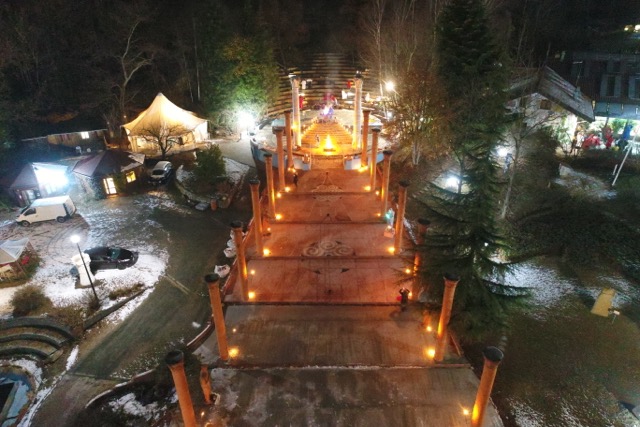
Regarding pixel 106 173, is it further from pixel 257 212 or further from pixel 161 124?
pixel 257 212

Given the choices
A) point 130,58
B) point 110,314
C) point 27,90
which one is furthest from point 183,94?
point 110,314

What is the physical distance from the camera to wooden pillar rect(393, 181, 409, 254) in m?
13.0

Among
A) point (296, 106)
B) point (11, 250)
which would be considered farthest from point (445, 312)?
point (296, 106)

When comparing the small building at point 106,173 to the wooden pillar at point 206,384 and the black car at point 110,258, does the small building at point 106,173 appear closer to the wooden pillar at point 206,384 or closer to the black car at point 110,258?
the black car at point 110,258

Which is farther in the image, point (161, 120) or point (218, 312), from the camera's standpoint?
point (161, 120)

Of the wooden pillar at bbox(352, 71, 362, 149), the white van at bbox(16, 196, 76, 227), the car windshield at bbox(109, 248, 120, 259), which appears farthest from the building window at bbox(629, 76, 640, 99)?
the white van at bbox(16, 196, 76, 227)

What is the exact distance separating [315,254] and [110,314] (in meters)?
7.74

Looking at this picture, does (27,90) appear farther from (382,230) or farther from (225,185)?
(382,230)

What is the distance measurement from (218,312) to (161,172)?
1702 centimetres

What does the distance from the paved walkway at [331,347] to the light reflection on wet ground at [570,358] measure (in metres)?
1.91

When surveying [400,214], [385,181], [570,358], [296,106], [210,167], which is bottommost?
[570,358]

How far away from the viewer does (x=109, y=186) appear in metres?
22.1

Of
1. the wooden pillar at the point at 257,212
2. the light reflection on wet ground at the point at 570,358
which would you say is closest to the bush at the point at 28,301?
the wooden pillar at the point at 257,212

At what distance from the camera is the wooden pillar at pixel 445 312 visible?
8.55m
